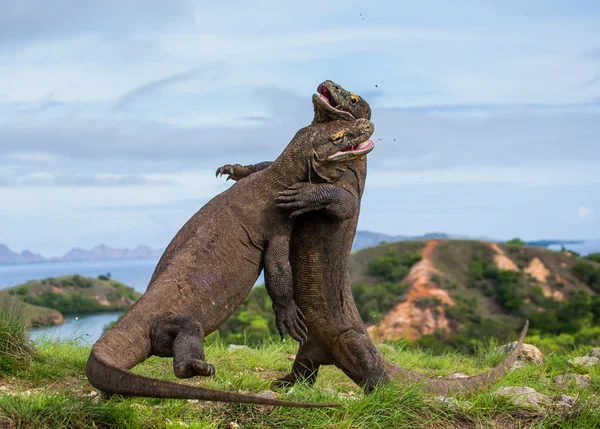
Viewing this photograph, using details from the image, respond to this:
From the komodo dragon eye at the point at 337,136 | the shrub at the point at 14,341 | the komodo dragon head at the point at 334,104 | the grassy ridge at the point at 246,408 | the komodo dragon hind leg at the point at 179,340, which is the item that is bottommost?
the grassy ridge at the point at 246,408

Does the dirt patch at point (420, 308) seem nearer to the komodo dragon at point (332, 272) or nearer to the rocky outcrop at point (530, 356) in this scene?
the rocky outcrop at point (530, 356)

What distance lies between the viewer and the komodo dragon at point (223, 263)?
5957 millimetres

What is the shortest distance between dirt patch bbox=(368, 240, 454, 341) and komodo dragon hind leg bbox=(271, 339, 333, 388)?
19017mm

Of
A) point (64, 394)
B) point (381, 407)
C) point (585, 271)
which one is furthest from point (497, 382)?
point (585, 271)

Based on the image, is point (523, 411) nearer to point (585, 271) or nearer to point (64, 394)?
point (64, 394)

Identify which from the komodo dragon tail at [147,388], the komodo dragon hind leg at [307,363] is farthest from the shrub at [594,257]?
the komodo dragon tail at [147,388]

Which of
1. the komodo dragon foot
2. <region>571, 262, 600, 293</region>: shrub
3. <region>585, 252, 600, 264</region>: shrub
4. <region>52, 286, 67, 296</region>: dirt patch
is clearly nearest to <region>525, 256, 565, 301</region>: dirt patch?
<region>571, 262, 600, 293</region>: shrub

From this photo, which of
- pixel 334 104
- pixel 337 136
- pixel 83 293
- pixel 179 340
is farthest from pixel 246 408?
pixel 83 293

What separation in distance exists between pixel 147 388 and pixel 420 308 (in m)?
25.3

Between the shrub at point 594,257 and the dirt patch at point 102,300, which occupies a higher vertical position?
the shrub at point 594,257

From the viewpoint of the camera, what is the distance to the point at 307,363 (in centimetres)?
806

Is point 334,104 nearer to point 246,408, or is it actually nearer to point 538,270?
point 246,408

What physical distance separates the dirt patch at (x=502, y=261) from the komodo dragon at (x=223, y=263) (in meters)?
26.7

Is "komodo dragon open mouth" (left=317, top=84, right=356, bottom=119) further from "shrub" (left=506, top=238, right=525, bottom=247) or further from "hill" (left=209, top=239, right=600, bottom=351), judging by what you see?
"shrub" (left=506, top=238, right=525, bottom=247)
